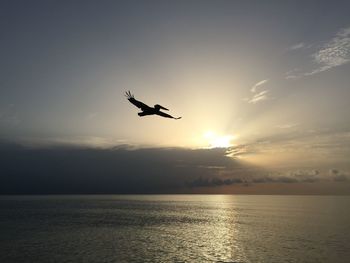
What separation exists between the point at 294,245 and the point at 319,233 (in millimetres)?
21209

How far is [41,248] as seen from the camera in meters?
56.7

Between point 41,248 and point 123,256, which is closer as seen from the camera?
point 123,256

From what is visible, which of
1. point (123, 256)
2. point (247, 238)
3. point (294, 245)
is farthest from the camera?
point (247, 238)

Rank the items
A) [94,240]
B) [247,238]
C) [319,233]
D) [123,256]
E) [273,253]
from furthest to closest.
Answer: [319,233] → [247,238] → [94,240] → [273,253] → [123,256]

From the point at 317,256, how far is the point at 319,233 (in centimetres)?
3027

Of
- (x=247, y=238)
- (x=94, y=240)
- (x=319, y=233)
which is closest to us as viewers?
(x=94, y=240)

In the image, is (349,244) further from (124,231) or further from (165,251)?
(124,231)

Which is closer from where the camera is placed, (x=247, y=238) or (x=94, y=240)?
(x=94, y=240)

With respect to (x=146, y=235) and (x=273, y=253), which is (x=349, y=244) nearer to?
(x=273, y=253)

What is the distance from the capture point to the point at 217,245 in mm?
62500

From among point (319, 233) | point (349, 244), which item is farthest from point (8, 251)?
point (319, 233)

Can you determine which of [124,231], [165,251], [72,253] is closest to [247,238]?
[165,251]

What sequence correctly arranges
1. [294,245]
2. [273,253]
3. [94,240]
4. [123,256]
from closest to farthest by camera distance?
[123,256] < [273,253] < [294,245] < [94,240]

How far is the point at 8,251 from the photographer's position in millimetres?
53031
